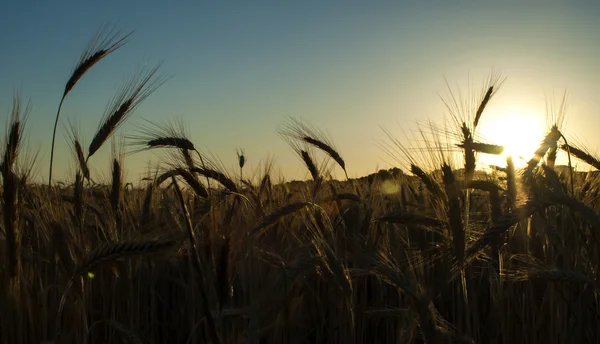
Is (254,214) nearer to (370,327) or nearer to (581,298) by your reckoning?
A: (370,327)

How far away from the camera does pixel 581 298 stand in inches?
102

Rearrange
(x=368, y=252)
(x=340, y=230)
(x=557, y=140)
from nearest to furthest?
(x=368, y=252), (x=557, y=140), (x=340, y=230)

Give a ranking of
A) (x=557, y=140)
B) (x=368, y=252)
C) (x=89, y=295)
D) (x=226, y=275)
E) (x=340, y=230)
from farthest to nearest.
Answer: (x=340, y=230), (x=557, y=140), (x=89, y=295), (x=368, y=252), (x=226, y=275)

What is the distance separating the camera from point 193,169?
373 centimetres

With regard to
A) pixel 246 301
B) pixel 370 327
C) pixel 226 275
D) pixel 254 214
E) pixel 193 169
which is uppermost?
pixel 193 169

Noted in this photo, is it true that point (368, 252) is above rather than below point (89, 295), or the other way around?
above

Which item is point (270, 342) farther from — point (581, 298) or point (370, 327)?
point (581, 298)

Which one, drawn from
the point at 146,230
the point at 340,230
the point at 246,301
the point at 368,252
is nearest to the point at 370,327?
the point at 340,230

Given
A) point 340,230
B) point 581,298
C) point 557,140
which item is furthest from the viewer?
point 340,230

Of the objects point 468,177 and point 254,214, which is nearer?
point 468,177

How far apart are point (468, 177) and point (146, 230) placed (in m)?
1.74

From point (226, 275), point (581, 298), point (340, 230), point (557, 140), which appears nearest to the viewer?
point (226, 275)

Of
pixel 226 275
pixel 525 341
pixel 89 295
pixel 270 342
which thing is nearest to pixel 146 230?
pixel 89 295

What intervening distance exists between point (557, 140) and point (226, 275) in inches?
103
